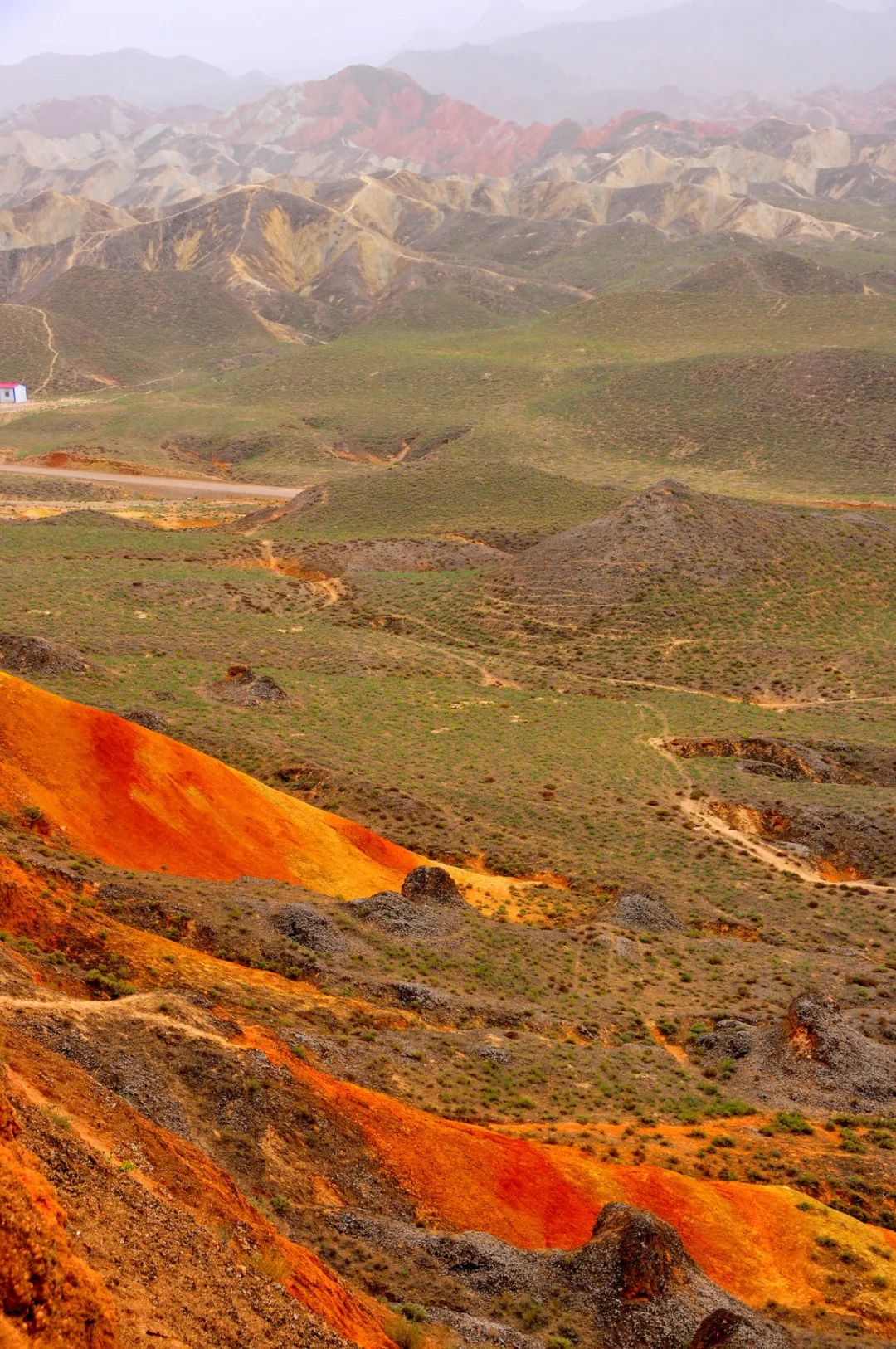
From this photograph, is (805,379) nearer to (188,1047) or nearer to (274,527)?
(274,527)

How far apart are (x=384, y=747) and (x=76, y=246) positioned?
6402 inches

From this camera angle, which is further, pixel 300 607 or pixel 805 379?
pixel 805 379

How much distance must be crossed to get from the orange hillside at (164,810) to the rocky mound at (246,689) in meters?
12.6

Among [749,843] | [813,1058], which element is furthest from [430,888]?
[749,843]

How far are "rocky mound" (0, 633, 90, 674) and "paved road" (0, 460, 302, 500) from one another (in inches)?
1883

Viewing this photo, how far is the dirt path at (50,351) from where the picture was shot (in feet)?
434

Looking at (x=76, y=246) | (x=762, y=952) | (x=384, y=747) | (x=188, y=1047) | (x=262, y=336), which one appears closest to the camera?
(x=188, y=1047)

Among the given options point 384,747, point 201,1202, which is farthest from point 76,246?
point 201,1202

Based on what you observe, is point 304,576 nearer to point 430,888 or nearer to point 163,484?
point 163,484

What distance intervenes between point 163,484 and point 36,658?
55890 mm

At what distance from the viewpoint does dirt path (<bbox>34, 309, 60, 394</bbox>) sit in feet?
434

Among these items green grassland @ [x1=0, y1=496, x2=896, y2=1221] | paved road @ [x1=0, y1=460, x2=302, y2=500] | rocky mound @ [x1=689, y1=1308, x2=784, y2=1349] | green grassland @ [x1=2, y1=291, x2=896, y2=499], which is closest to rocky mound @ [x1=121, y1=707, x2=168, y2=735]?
green grassland @ [x1=0, y1=496, x2=896, y2=1221]

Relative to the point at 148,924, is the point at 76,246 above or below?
above

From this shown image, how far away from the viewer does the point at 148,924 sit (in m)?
20.5
